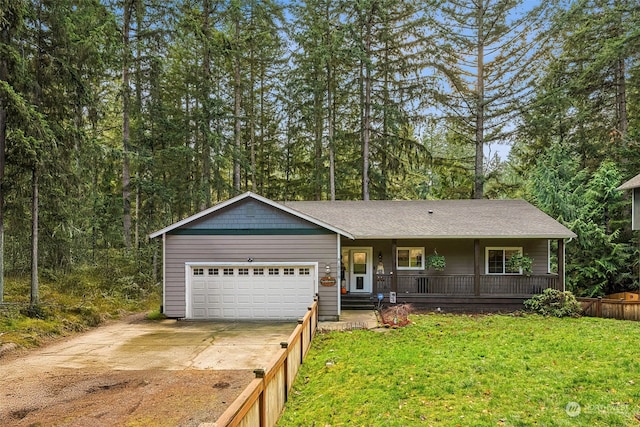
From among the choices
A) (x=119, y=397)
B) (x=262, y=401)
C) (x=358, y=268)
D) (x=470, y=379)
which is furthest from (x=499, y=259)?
(x=119, y=397)

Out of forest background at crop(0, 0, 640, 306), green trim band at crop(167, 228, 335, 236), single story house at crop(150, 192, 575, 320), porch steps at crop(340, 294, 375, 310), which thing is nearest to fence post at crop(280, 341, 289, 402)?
single story house at crop(150, 192, 575, 320)

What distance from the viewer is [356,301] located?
13.3 meters

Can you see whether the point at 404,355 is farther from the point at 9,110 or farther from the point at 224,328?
the point at 9,110

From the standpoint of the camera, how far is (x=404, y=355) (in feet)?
24.1

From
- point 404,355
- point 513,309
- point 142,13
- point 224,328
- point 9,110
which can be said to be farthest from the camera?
point 142,13

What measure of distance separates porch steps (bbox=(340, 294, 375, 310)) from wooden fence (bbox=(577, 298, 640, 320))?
23.4 feet

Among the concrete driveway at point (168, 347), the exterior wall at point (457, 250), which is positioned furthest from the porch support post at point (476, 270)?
the concrete driveway at point (168, 347)

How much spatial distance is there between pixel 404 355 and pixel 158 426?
4.64 m

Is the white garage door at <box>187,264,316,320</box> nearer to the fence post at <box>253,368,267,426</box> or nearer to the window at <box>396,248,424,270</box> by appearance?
the window at <box>396,248,424,270</box>

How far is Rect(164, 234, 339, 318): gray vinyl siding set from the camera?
11.9m

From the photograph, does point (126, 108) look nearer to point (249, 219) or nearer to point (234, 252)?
point (249, 219)

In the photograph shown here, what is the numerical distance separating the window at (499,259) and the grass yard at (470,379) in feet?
14.0

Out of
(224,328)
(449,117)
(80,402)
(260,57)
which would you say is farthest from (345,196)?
(80,402)

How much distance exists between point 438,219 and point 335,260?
480 centimetres
